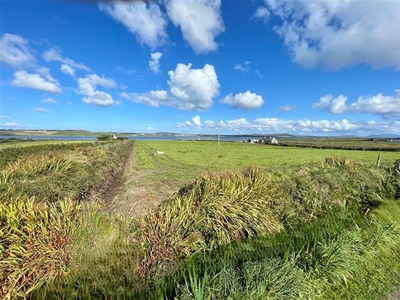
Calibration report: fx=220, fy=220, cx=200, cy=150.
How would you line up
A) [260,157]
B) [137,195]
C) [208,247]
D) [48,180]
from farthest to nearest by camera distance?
1. [260,157]
2. [137,195]
3. [48,180]
4. [208,247]

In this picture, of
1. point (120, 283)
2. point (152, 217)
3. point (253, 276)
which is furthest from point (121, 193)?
point (253, 276)

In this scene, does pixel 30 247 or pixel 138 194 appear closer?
pixel 30 247

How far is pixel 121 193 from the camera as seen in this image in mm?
14922

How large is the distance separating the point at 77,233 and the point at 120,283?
131cm

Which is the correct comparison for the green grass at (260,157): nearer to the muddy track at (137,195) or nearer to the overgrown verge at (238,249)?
the muddy track at (137,195)

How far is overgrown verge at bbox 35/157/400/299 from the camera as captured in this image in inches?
142

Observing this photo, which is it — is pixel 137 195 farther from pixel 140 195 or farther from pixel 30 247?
pixel 30 247

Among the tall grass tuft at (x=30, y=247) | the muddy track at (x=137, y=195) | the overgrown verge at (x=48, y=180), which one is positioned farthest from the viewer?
the muddy track at (x=137, y=195)

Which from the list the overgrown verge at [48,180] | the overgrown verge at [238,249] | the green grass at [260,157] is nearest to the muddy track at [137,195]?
the overgrown verge at [48,180]

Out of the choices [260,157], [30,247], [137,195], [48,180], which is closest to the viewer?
[30,247]

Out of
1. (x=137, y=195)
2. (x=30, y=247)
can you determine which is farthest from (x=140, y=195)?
(x=30, y=247)

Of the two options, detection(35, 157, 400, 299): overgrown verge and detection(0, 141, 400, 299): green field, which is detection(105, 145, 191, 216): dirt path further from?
detection(35, 157, 400, 299): overgrown verge

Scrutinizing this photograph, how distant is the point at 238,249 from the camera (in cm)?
521

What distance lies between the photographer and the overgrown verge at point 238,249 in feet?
11.8
